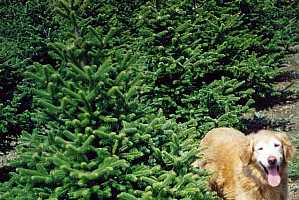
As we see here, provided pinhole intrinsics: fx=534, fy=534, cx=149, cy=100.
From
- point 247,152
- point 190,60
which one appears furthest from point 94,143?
point 190,60

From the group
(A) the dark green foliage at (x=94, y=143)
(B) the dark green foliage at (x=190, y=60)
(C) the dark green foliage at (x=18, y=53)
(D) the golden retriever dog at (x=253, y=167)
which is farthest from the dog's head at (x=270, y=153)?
(C) the dark green foliage at (x=18, y=53)

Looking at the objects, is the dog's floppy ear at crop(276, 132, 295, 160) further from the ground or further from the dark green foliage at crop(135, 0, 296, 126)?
the dark green foliage at crop(135, 0, 296, 126)

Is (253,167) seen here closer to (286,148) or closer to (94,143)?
(286,148)

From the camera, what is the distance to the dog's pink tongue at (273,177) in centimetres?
557

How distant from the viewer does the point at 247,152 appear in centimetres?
573

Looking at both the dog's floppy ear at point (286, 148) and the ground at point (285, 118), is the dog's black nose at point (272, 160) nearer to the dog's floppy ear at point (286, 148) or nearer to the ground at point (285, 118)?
the dog's floppy ear at point (286, 148)

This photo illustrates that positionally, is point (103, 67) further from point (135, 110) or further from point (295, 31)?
point (295, 31)

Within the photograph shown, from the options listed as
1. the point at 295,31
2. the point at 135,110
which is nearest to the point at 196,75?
the point at 135,110

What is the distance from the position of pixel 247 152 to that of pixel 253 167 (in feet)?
0.58

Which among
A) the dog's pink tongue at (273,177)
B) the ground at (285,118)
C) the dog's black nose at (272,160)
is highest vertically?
the ground at (285,118)

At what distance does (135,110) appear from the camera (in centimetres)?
443

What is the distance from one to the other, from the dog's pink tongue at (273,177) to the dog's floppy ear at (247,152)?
274 millimetres

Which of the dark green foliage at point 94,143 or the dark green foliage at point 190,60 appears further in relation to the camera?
the dark green foliage at point 190,60

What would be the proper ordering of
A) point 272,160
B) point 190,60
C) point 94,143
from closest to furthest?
point 94,143
point 272,160
point 190,60
